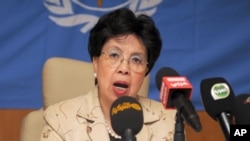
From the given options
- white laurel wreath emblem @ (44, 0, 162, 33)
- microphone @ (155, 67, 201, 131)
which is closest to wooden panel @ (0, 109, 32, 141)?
white laurel wreath emblem @ (44, 0, 162, 33)

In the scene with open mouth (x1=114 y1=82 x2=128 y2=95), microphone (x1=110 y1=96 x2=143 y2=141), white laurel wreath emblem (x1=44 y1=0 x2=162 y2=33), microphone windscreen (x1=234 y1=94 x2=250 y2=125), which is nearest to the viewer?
microphone (x1=110 y1=96 x2=143 y2=141)

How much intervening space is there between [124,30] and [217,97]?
2.92 feet

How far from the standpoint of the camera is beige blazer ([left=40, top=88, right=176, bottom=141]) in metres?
2.08

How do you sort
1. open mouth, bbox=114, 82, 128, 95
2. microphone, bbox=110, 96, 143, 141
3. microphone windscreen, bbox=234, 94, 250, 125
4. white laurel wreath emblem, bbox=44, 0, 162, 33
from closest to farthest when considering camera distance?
microphone, bbox=110, 96, 143, 141, microphone windscreen, bbox=234, 94, 250, 125, open mouth, bbox=114, 82, 128, 95, white laurel wreath emblem, bbox=44, 0, 162, 33

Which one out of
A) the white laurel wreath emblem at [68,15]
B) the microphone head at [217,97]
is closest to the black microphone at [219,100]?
the microphone head at [217,97]

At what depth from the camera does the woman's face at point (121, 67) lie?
207 cm

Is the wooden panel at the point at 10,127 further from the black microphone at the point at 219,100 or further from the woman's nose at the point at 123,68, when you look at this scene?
the black microphone at the point at 219,100

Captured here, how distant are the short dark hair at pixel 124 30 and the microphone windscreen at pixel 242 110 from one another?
2.48ft

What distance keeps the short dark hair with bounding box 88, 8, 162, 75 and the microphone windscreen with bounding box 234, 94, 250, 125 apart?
757 millimetres

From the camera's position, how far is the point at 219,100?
1311mm

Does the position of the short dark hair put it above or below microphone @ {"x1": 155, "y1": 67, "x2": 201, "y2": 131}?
above

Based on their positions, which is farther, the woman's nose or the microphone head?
the woman's nose

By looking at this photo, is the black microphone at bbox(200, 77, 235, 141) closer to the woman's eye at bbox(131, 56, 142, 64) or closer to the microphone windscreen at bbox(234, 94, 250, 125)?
the microphone windscreen at bbox(234, 94, 250, 125)

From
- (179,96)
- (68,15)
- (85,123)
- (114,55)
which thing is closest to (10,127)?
(68,15)
